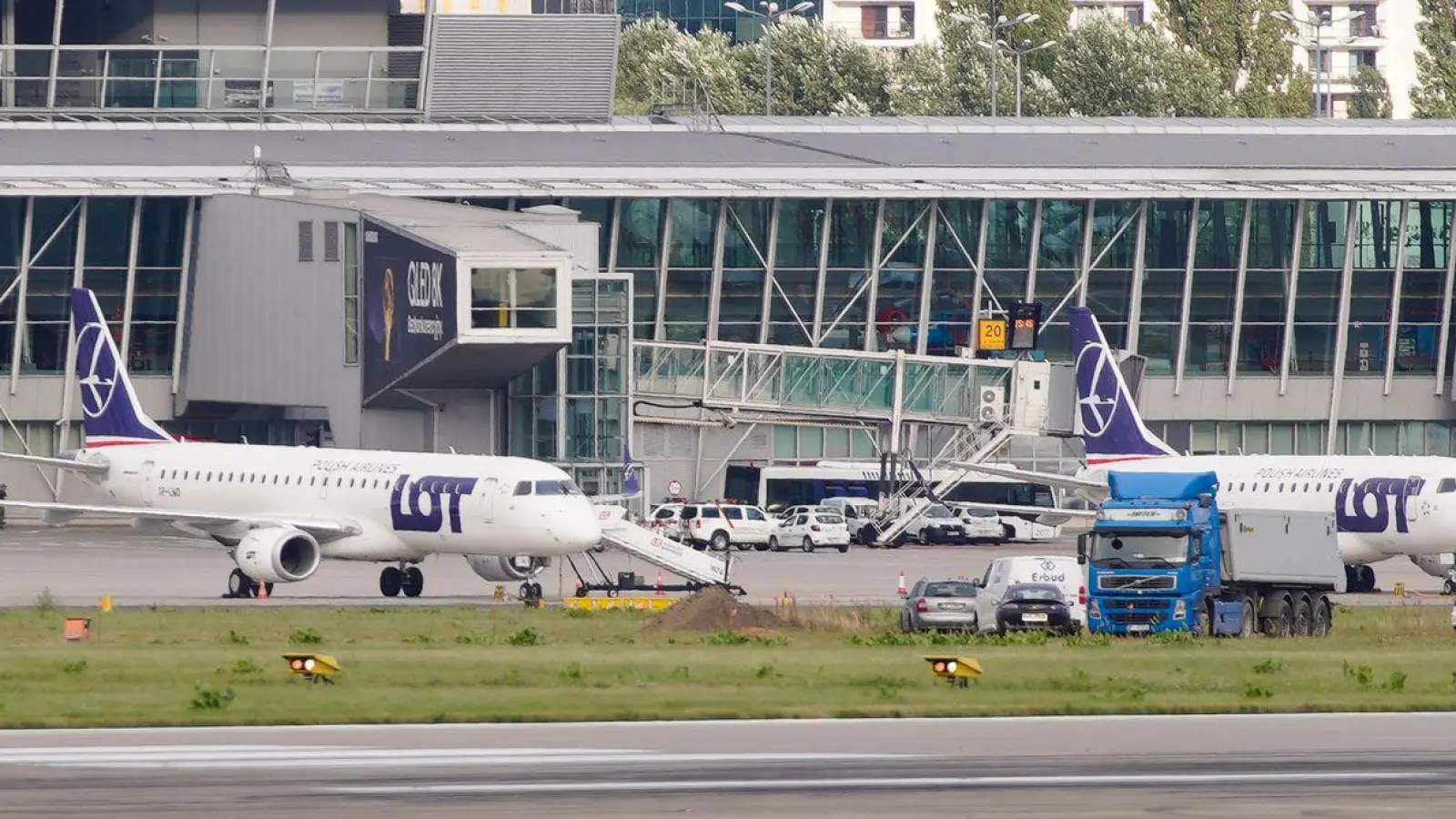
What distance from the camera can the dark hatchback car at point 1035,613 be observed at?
173ft

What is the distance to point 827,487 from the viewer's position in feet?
346

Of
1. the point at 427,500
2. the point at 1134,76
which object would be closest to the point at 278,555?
the point at 427,500

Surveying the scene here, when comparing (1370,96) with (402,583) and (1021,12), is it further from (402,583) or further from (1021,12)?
(402,583)

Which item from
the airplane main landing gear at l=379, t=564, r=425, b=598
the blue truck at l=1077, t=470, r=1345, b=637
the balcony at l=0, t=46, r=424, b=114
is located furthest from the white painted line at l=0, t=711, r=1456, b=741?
the balcony at l=0, t=46, r=424, b=114

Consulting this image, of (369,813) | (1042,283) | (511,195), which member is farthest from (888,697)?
(1042,283)

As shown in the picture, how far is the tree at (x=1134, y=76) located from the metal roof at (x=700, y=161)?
126 ft

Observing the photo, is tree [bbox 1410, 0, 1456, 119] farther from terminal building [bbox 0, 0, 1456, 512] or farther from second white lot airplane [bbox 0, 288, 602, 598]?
second white lot airplane [bbox 0, 288, 602, 598]

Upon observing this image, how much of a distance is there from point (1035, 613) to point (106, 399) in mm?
33148

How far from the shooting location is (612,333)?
86062mm

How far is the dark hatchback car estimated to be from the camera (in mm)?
52844

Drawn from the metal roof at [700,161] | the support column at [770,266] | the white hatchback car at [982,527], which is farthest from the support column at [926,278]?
the white hatchback car at [982,527]

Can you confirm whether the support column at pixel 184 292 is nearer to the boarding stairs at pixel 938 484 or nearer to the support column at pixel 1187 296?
the boarding stairs at pixel 938 484

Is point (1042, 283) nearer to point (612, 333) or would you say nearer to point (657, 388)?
point (657, 388)

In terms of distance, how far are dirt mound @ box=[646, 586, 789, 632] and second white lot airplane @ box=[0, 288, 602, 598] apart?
37.8 ft
